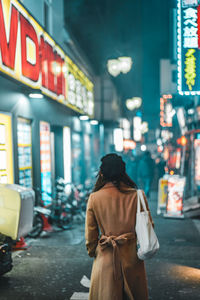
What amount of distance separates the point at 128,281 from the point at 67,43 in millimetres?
13678

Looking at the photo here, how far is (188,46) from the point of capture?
31.4ft

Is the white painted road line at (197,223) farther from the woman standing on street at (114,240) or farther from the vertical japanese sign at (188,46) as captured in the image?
the woman standing on street at (114,240)

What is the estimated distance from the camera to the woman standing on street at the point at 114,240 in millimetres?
3229

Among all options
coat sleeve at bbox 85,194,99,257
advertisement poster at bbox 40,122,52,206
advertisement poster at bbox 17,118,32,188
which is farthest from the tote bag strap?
advertisement poster at bbox 40,122,52,206

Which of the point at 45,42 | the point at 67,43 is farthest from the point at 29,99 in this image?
the point at 67,43

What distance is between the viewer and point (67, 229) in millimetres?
10031

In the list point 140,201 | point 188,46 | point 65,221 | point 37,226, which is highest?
point 188,46

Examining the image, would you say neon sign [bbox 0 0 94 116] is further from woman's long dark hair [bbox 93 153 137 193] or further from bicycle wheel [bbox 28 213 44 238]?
woman's long dark hair [bbox 93 153 137 193]

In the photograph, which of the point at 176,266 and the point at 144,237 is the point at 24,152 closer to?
the point at 176,266

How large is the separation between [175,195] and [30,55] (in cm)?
644

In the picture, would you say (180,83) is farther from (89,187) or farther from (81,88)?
(81,88)

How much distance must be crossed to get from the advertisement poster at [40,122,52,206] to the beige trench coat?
315 inches

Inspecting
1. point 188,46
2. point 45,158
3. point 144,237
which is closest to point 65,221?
point 45,158

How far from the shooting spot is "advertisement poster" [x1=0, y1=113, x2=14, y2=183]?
26.5 ft
